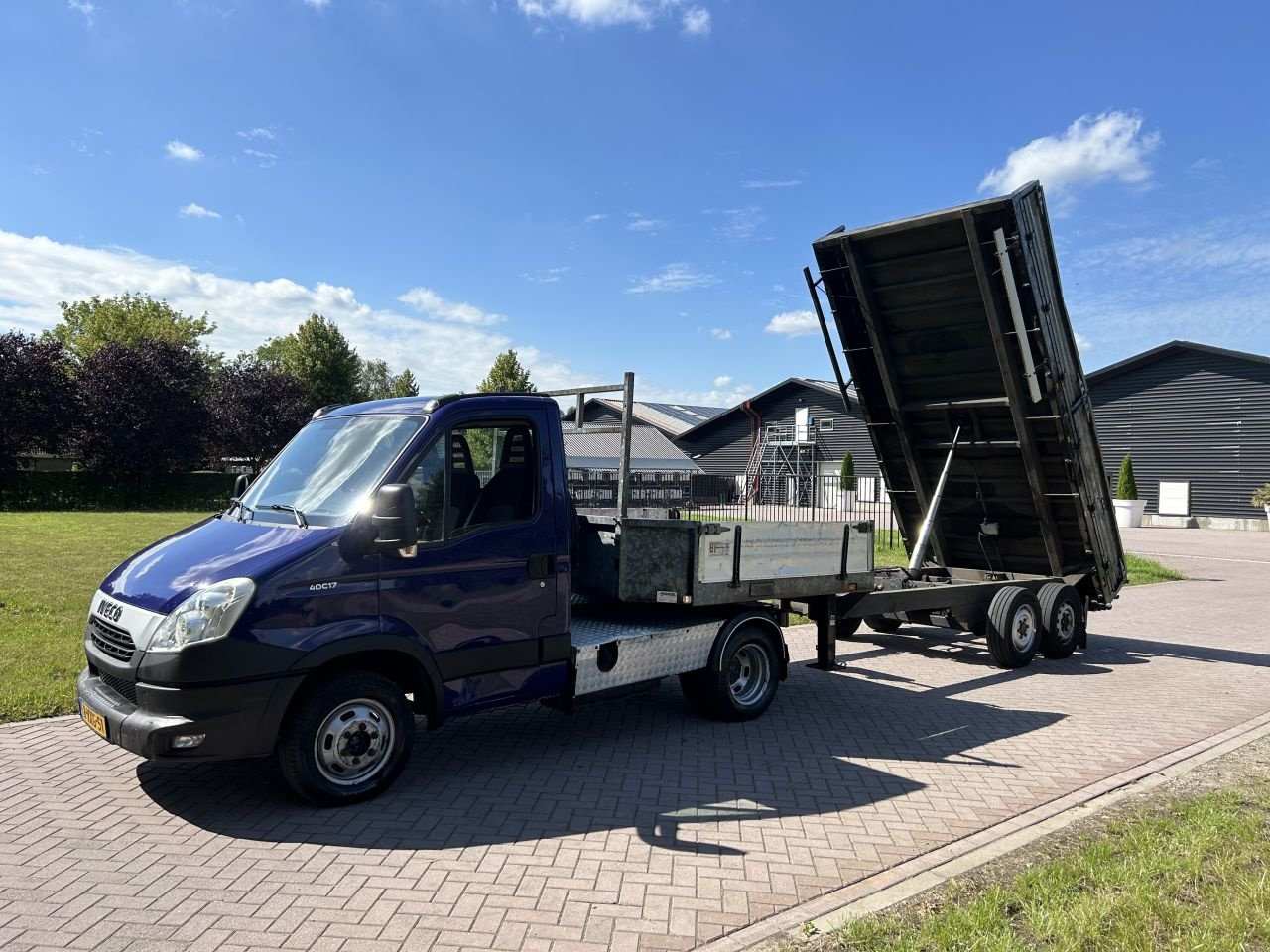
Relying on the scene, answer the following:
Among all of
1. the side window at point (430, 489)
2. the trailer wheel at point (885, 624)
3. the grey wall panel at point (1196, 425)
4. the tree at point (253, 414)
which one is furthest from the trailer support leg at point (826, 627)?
the tree at point (253, 414)

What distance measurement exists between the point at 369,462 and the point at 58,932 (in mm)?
2650

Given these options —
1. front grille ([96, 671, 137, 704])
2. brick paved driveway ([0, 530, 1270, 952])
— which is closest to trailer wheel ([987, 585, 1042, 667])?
brick paved driveway ([0, 530, 1270, 952])

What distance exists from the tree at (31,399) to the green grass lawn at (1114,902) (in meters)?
39.4

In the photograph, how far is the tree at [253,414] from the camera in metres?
42.1

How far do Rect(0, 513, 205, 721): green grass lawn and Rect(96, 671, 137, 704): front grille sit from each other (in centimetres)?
239

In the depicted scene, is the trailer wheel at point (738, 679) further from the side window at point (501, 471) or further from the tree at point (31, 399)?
the tree at point (31, 399)

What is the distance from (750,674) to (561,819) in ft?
8.48

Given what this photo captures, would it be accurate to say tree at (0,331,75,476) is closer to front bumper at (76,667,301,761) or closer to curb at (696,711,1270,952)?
front bumper at (76,667,301,761)

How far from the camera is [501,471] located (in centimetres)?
558

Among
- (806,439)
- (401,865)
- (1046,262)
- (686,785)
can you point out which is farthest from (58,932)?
(806,439)

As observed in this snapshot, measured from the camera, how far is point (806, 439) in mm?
44250

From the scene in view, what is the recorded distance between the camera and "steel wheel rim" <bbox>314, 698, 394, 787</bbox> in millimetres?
4715

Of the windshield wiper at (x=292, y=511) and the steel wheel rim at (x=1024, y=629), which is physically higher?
the windshield wiper at (x=292, y=511)

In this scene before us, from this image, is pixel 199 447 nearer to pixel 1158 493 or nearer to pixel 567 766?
pixel 567 766
